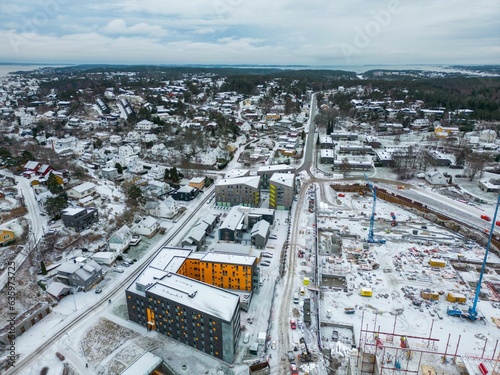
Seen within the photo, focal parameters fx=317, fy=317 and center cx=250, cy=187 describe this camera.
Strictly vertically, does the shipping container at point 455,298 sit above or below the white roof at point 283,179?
below

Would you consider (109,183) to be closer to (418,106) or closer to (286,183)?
(286,183)

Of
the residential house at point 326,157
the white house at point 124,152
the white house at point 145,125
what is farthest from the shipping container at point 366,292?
the white house at point 145,125

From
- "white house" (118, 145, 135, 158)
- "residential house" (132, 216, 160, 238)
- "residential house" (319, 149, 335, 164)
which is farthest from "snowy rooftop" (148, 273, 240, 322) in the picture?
"residential house" (319, 149, 335, 164)

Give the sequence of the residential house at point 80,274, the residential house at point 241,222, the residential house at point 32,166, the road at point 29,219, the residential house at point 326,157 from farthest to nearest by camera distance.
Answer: the residential house at point 326,157
the residential house at point 32,166
the residential house at point 241,222
the road at point 29,219
the residential house at point 80,274

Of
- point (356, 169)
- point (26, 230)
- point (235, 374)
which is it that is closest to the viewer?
point (235, 374)

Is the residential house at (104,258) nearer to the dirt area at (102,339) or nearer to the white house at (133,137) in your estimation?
the dirt area at (102,339)

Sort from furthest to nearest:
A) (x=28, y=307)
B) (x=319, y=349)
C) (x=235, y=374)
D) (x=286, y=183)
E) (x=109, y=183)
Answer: (x=109, y=183), (x=286, y=183), (x=28, y=307), (x=319, y=349), (x=235, y=374)

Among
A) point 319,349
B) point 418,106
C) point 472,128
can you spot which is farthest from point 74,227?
point 418,106
